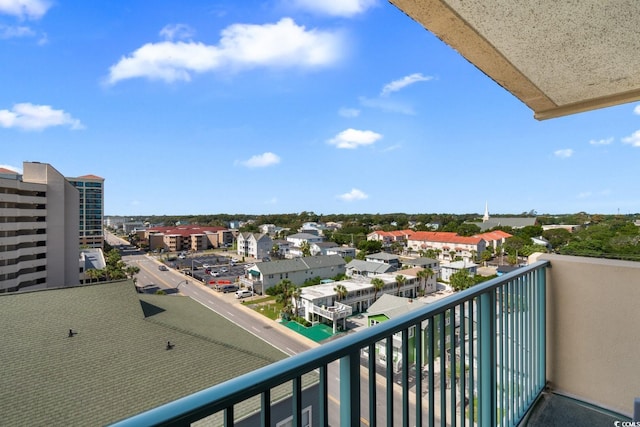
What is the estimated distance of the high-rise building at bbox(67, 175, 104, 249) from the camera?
3828 centimetres

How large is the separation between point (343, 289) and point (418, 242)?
2578 cm

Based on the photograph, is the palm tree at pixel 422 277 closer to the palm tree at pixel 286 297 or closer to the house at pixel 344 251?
the palm tree at pixel 286 297

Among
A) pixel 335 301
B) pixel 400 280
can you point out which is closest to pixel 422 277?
pixel 400 280

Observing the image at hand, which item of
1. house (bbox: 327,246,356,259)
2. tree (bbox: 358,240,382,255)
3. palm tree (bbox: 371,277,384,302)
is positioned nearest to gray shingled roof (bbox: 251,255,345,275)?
palm tree (bbox: 371,277,384,302)

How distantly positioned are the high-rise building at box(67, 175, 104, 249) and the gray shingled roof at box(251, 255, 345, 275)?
27222mm

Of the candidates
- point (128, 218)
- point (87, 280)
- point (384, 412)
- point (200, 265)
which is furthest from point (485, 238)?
point (128, 218)

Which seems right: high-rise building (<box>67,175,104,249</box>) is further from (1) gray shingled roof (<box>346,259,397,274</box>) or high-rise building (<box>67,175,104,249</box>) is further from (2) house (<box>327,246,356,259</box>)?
(1) gray shingled roof (<box>346,259,397,274</box>)

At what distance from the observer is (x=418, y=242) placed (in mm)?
41625

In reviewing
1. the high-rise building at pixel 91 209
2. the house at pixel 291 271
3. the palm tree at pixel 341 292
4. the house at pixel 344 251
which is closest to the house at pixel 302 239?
the house at pixel 344 251

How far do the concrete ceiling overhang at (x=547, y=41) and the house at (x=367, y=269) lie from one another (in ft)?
79.2

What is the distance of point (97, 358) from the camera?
5.54m

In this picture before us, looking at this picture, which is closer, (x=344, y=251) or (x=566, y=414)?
(x=566, y=414)

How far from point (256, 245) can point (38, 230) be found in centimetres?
2329

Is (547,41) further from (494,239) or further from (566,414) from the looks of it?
(494,239)
